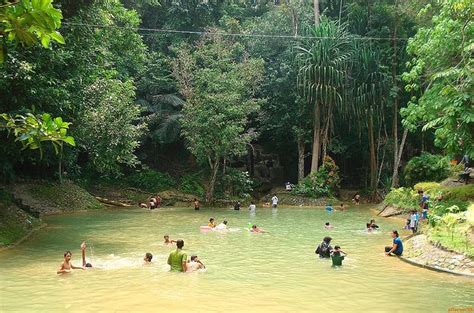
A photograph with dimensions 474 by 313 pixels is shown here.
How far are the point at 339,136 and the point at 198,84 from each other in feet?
45.0

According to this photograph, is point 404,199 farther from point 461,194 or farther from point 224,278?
point 224,278

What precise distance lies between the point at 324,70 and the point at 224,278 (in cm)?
2463

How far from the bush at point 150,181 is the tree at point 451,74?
19969mm

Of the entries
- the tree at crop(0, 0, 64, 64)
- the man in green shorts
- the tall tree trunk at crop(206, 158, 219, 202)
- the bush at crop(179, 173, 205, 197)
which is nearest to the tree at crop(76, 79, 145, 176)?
the tall tree trunk at crop(206, 158, 219, 202)

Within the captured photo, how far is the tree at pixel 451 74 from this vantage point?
1591cm

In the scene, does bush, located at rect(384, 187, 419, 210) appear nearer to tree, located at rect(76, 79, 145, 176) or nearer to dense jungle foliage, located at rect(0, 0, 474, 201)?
dense jungle foliage, located at rect(0, 0, 474, 201)

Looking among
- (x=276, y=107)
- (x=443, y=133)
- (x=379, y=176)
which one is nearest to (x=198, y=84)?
(x=276, y=107)

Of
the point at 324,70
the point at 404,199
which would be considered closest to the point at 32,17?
the point at 404,199

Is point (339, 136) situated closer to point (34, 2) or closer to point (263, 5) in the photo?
point (263, 5)

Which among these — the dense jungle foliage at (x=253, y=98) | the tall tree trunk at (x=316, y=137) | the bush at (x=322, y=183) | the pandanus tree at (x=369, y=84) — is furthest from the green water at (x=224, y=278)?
the pandanus tree at (x=369, y=84)

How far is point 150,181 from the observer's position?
117ft

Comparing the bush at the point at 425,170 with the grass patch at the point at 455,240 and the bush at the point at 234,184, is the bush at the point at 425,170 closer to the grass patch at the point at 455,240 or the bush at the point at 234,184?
the bush at the point at 234,184

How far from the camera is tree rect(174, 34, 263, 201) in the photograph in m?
30.7

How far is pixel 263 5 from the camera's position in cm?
4381
